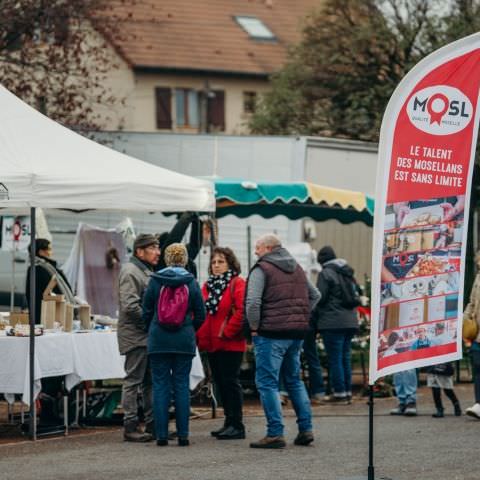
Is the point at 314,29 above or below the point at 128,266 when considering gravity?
above

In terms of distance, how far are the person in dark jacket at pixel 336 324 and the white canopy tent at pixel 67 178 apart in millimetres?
3247

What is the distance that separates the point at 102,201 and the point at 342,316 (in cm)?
484

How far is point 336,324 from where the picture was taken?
17.6m

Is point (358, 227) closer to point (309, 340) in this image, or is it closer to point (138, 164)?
point (309, 340)

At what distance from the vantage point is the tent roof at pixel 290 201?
1794 centimetres

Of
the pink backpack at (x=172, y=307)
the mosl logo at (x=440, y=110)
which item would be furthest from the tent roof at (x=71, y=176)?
the mosl logo at (x=440, y=110)

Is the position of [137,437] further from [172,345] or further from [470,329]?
[470,329]

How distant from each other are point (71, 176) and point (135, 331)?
147 cm

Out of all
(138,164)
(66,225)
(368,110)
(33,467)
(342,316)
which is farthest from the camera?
(368,110)

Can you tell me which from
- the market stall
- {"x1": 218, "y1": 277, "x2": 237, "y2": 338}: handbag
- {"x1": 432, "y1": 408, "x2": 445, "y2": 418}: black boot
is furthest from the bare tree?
{"x1": 218, "y1": 277, "x2": 237, "y2": 338}: handbag

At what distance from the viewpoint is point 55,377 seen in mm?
14594

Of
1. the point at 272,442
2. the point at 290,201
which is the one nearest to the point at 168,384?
the point at 272,442

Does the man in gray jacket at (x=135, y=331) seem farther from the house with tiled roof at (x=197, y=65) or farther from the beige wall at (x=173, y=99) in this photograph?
the house with tiled roof at (x=197, y=65)

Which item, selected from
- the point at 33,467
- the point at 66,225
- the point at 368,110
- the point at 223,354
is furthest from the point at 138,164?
the point at 368,110
